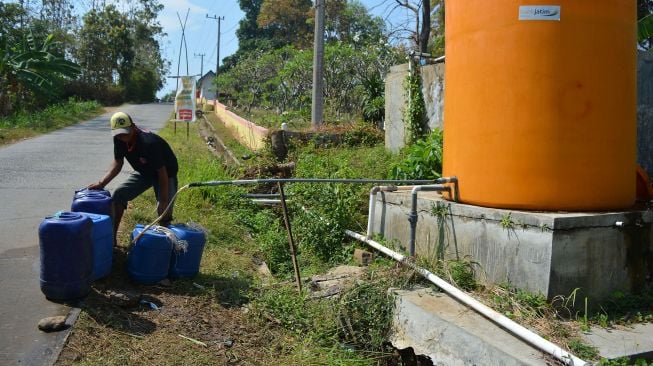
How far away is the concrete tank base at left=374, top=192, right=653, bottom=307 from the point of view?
4.14m

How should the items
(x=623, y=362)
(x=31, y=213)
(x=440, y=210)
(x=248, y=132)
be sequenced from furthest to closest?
1. (x=248, y=132)
2. (x=31, y=213)
3. (x=440, y=210)
4. (x=623, y=362)

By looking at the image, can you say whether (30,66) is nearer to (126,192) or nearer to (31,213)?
(31,213)

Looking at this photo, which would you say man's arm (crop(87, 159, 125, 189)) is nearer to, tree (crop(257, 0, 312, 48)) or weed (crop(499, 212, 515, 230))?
weed (crop(499, 212, 515, 230))

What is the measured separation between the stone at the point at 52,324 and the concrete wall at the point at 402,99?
665cm

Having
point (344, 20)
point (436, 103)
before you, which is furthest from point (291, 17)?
point (436, 103)

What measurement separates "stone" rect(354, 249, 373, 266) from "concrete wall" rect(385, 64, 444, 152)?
3929 millimetres

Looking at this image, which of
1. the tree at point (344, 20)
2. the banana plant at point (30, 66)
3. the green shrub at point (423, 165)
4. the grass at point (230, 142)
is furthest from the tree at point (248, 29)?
the green shrub at point (423, 165)

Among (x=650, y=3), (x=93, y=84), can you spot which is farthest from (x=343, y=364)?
(x=93, y=84)

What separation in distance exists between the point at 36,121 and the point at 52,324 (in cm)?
2166

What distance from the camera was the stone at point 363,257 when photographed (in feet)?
19.4

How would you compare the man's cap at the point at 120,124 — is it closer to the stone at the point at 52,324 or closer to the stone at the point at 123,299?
the stone at the point at 123,299

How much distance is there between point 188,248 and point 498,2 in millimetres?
3459

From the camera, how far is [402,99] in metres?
10.3

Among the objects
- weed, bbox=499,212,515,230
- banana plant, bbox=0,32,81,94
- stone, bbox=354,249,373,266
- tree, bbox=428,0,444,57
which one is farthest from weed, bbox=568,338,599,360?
banana plant, bbox=0,32,81,94
